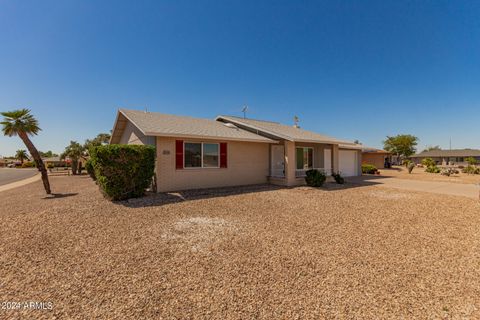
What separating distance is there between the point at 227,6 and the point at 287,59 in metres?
5.95

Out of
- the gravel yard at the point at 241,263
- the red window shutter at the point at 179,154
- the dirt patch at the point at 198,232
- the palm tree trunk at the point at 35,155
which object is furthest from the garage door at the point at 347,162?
the palm tree trunk at the point at 35,155

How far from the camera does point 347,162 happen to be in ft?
65.3

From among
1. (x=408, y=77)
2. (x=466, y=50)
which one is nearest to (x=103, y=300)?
(x=466, y=50)

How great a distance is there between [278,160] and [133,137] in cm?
923

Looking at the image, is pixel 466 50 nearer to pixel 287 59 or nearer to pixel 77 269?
pixel 287 59

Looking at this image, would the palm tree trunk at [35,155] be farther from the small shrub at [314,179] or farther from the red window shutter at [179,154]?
the small shrub at [314,179]

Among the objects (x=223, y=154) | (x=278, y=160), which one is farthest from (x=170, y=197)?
(x=278, y=160)

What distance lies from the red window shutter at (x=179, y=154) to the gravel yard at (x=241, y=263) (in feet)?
12.0

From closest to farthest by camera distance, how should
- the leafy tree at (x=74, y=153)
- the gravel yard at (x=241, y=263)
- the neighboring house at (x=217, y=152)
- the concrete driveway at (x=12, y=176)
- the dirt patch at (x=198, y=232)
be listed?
the gravel yard at (x=241, y=263), the dirt patch at (x=198, y=232), the neighboring house at (x=217, y=152), the concrete driveway at (x=12, y=176), the leafy tree at (x=74, y=153)

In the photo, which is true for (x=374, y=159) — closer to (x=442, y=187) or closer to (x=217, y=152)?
(x=442, y=187)

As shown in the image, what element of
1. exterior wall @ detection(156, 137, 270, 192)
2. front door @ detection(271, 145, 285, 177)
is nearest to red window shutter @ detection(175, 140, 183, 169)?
exterior wall @ detection(156, 137, 270, 192)

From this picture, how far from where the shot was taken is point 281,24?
13.0 metres

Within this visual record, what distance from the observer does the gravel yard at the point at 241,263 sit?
2582mm

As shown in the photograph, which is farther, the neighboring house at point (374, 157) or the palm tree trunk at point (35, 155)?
the neighboring house at point (374, 157)
